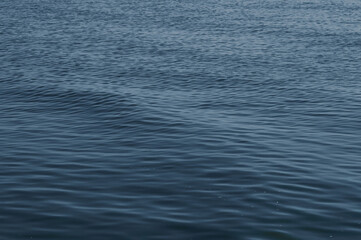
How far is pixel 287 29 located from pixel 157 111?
52.6 m

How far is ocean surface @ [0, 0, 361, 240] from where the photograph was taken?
27.7 m

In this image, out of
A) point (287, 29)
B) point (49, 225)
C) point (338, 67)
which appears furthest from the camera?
point (287, 29)

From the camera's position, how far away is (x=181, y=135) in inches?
1646

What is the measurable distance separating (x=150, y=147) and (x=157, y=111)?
9793 millimetres

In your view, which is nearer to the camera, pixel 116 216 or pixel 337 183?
pixel 116 216

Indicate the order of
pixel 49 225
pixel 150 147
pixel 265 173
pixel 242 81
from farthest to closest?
pixel 242 81
pixel 150 147
pixel 265 173
pixel 49 225

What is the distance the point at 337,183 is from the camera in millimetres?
32188

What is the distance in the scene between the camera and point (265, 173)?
3388 cm

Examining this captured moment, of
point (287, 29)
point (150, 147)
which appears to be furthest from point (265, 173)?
point (287, 29)

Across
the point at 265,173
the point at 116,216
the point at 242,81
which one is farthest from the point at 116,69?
the point at 116,216

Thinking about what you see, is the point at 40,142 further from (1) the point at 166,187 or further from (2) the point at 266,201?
(2) the point at 266,201

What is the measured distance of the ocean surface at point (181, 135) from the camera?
27.7m

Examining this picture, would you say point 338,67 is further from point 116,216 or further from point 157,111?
point 116,216

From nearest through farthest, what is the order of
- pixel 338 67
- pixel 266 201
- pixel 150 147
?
pixel 266 201
pixel 150 147
pixel 338 67
